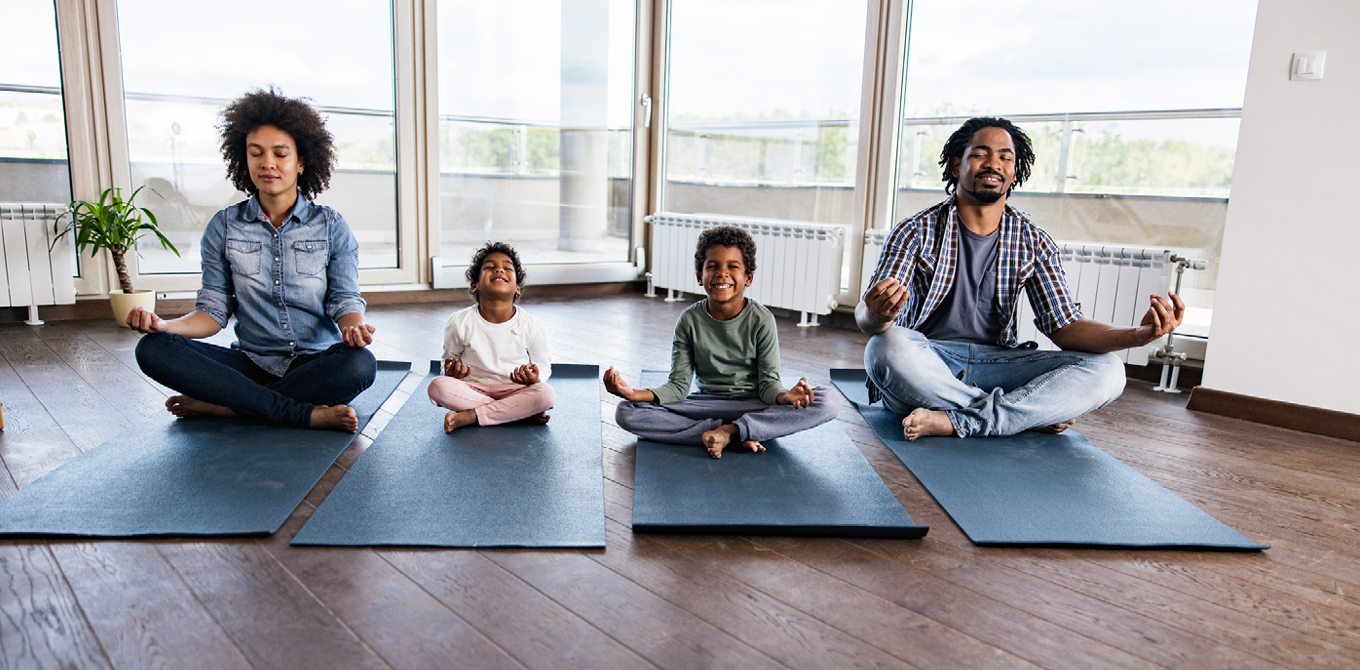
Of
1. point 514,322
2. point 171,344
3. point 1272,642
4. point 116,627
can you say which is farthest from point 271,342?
point 1272,642

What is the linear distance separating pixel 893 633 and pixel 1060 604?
35 centimetres

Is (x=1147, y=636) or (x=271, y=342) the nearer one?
(x=1147, y=636)

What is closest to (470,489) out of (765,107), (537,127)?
(765,107)

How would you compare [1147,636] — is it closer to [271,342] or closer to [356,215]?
[271,342]

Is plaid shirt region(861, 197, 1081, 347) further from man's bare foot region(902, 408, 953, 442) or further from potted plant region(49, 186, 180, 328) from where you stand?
potted plant region(49, 186, 180, 328)

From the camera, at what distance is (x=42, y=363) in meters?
3.09

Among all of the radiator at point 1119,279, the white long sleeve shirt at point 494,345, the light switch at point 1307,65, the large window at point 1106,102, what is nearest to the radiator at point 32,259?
the white long sleeve shirt at point 494,345

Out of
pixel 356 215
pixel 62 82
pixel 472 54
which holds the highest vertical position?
pixel 472 54

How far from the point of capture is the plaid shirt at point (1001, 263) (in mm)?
2529

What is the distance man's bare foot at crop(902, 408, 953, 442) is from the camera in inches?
94.3

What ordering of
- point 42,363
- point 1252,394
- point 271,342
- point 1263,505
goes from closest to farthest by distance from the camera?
point 1263,505
point 271,342
point 1252,394
point 42,363

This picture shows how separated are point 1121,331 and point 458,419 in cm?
192

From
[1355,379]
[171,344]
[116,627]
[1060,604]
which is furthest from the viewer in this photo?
[1355,379]

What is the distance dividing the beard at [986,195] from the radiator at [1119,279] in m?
1.05
